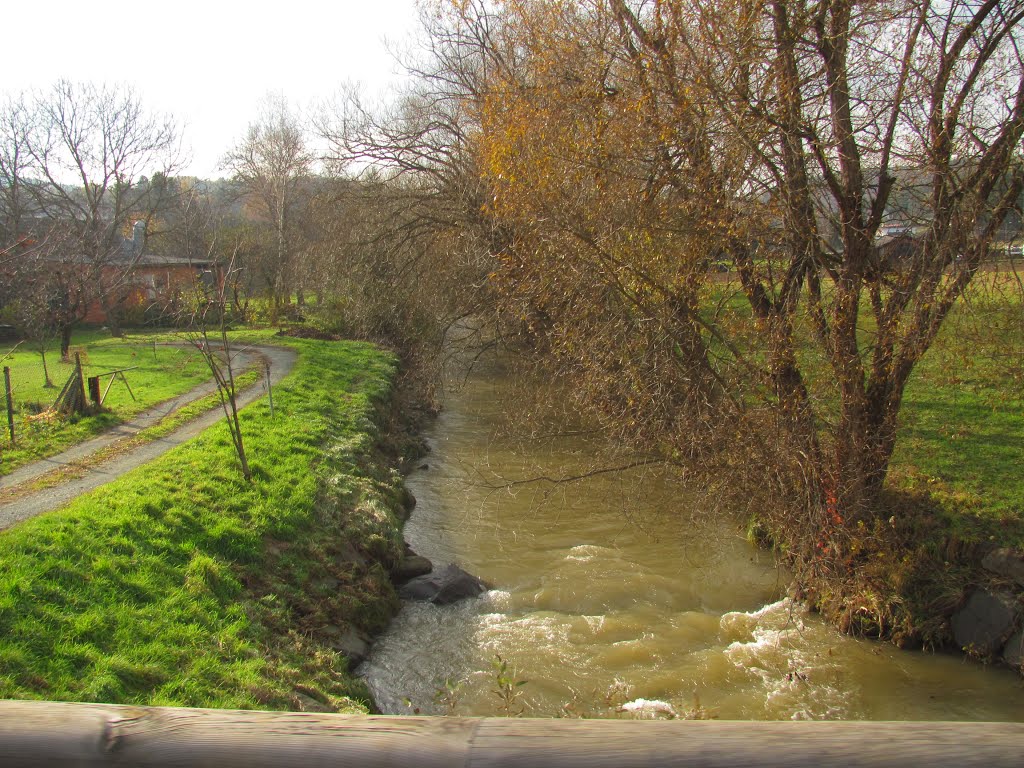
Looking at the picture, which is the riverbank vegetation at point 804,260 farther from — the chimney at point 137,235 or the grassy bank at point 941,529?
the chimney at point 137,235

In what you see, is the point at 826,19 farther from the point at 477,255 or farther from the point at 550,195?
the point at 477,255

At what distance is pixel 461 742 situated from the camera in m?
1.72

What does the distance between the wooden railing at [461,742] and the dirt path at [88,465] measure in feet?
25.3

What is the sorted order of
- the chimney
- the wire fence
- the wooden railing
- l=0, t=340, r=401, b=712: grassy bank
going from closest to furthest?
1. the wooden railing
2. l=0, t=340, r=401, b=712: grassy bank
3. the wire fence
4. the chimney

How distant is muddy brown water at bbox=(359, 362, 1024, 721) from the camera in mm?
7125

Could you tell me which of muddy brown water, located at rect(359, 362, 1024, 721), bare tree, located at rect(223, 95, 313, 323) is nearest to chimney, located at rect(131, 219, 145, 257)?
bare tree, located at rect(223, 95, 313, 323)

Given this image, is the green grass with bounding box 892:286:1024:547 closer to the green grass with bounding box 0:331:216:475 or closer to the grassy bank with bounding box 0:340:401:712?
the grassy bank with bounding box 0:340:401:712

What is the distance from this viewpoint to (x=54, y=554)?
7176 millimetres

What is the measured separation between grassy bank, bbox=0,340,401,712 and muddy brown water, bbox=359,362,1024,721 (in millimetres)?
809

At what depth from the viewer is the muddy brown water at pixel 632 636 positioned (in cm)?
712

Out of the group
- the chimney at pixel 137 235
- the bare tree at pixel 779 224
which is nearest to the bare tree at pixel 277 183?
the chimney at pixel 137 235

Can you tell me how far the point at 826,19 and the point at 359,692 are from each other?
8.74m

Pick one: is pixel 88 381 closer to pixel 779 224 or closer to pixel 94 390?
pixel 94 390

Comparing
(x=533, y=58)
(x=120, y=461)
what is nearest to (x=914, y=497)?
(x=533, y=58)
